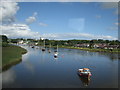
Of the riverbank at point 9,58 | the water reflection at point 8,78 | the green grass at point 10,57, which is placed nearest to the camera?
the water reflection at point 8,78

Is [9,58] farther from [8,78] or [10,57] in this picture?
[8,78]

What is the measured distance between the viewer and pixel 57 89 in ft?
55.3

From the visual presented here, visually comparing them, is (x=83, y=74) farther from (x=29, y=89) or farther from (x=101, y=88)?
(x=29, y=89)

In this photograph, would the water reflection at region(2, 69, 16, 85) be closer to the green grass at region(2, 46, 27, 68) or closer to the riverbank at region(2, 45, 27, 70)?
the riverbank at region(2, 45, 27, 70)

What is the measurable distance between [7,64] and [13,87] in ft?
45.9

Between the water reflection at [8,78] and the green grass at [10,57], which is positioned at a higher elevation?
the green grass at [10,57]

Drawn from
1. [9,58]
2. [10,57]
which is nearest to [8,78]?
[9,58]

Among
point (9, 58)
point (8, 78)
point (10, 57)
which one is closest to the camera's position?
point (8, 78)

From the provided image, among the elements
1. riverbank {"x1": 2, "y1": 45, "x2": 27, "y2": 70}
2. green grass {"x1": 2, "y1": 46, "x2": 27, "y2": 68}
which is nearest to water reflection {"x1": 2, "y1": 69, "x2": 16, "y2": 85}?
riverbank {"x1": 2, "y1": 45, "x2": 27, "y2": 70}

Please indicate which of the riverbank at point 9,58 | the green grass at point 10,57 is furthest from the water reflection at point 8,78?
the green grass at point 10,57

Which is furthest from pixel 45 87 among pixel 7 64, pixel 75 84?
pixel 7 64

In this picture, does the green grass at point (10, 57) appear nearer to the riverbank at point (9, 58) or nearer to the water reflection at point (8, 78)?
the riverbank at point (9, 58)

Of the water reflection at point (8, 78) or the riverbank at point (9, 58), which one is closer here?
the water reflection at point (8, 78)

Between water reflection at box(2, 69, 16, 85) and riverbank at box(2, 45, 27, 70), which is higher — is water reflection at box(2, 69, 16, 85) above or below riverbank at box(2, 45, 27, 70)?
below
